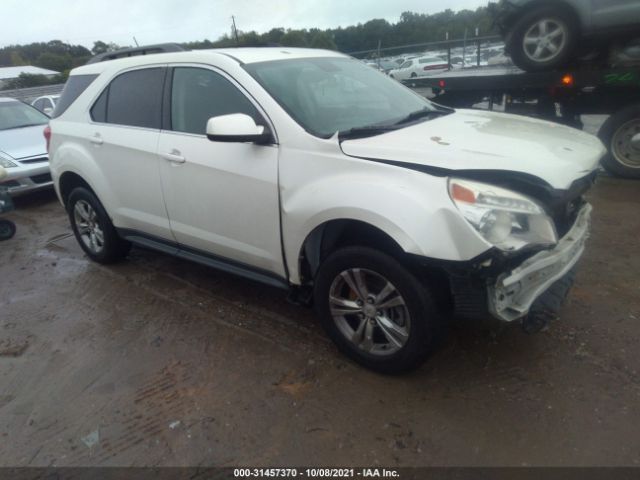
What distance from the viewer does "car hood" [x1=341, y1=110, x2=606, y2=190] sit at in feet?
8.05

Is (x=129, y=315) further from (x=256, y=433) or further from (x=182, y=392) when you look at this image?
(x=256, y=433)

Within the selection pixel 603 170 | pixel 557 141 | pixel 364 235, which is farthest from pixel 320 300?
pixel 603 170

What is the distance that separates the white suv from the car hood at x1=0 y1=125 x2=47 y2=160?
419 cm

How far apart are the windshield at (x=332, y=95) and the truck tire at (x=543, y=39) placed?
3570 millimetres

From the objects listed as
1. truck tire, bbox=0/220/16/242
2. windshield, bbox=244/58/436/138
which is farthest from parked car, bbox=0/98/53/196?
windshield, bbox=244/58/436/138

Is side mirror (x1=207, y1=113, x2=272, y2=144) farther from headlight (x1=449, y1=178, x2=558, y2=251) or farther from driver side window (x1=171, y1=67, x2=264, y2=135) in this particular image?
headlight (x1=449, y1=178, x2=558, y2=251)

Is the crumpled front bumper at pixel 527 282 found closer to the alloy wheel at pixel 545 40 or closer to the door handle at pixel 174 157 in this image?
the door handle at pixel 174 157

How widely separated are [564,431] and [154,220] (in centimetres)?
315

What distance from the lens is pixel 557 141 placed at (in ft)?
9.46

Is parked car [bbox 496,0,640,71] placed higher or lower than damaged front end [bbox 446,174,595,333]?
higher

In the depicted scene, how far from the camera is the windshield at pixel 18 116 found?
28.1 feet

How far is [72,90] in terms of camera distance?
4559 mm

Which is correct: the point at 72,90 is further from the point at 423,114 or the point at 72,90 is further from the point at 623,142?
the point at 623,142

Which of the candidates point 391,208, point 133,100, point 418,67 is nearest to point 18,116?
point 133,100
